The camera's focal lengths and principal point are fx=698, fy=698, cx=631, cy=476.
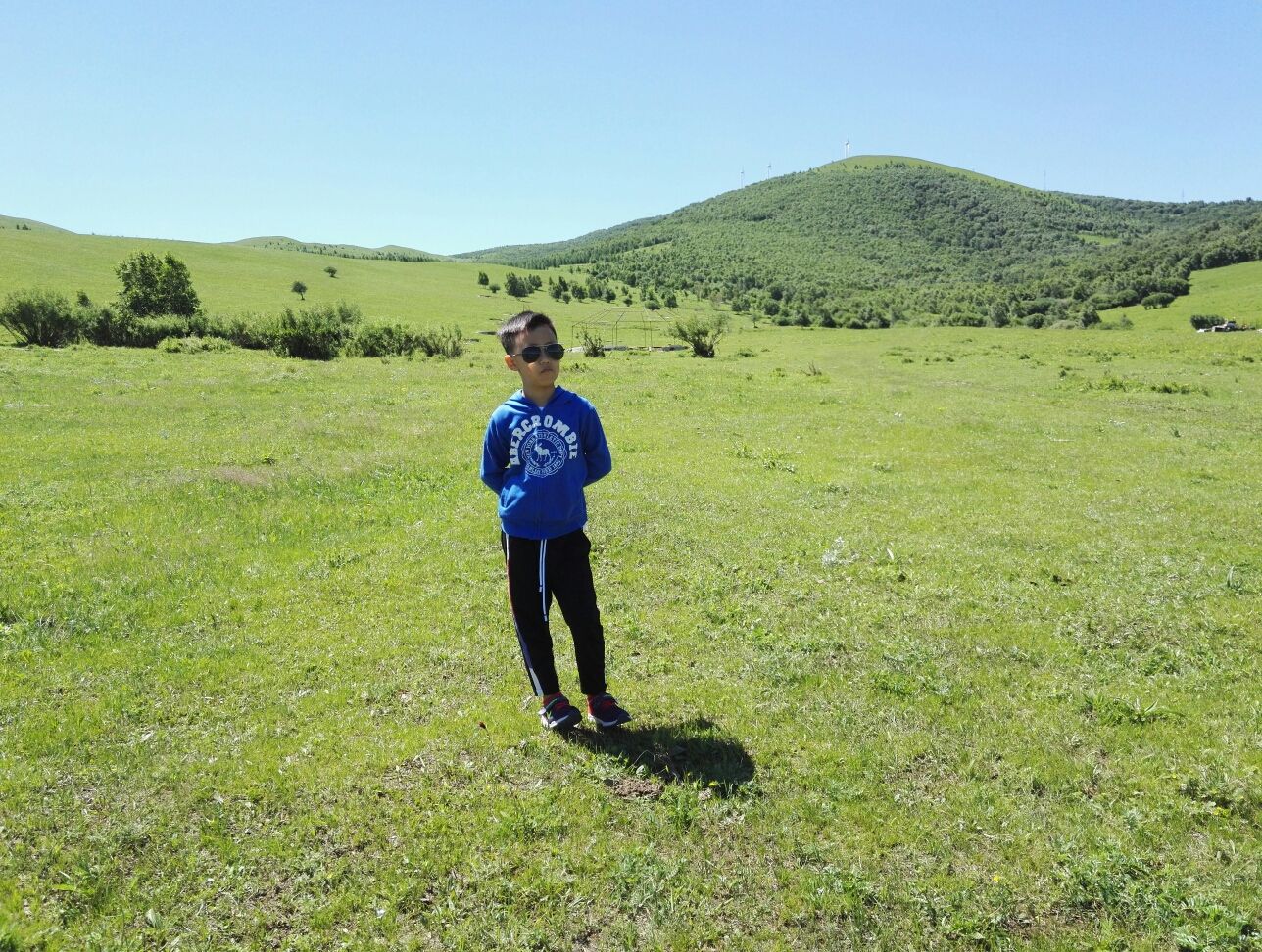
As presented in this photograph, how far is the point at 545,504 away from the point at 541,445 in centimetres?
51

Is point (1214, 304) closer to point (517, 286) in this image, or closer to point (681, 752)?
point (681, 752)

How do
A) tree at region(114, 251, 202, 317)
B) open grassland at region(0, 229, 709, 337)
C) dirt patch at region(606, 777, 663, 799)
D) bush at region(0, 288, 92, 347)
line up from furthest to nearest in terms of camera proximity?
open grassland at region(0, 229, 709, 337), tree at region(114, 251, 202, 317), bush at region(0, 288, 92, 347), dirt patch at region(606, 777, 663, 799)

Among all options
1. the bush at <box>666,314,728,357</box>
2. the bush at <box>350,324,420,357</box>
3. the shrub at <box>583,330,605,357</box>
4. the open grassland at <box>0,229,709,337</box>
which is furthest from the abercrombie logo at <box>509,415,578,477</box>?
the open grassland at <box>0,229,709,337</box>

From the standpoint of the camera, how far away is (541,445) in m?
5.92

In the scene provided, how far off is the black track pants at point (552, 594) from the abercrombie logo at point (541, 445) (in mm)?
627

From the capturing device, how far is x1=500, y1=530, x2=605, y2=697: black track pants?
600 cm

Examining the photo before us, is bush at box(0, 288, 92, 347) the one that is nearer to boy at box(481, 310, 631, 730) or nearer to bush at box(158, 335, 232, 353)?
bush at box(158, 335, 232, 353)

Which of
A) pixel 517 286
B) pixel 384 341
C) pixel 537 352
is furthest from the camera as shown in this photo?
pixel 517 286

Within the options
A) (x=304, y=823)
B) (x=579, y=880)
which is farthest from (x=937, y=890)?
(x=304, y=823)

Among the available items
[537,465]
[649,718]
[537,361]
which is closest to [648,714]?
[649,718]

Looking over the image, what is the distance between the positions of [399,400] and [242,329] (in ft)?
108

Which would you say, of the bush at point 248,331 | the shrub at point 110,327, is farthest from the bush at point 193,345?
the shrub at point 110,327

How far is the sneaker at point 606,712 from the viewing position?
6.16 metres

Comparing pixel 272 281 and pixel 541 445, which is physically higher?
pixel 272 281
